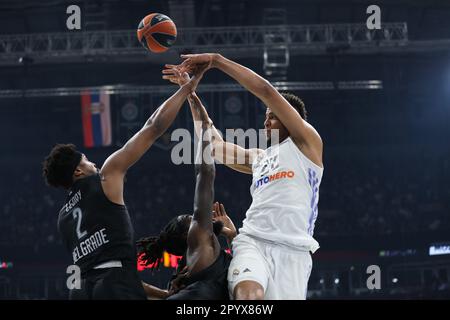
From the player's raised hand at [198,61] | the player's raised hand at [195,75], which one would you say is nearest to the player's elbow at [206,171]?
the player's raised hand at [195,75]

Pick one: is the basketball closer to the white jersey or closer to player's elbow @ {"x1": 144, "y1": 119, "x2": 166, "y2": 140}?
player's elbow @ {"x1": 144, "y1": 119, "x2": 166, "y2": 140}

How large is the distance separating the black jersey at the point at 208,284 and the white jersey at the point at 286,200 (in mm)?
372

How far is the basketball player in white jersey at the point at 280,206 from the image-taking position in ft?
13.7

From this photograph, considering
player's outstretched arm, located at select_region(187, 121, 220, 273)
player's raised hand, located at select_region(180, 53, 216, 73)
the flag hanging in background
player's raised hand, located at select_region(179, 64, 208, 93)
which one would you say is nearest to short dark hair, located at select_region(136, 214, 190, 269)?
player's outstretched arm, located at select_region(187, 121, 220, 273)

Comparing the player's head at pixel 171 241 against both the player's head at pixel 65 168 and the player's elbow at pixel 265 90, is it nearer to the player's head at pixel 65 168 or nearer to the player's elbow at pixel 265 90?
the player's head at pixel 65 168

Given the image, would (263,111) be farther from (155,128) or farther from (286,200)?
(155,128)

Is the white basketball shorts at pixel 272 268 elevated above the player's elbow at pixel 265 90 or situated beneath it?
situated beneath

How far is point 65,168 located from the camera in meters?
4.13

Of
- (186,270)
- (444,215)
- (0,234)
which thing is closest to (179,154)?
(0,234)

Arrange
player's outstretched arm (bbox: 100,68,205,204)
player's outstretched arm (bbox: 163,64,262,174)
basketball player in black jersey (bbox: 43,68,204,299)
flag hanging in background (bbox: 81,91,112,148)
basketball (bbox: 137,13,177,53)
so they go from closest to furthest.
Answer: basketball player in black jersey (bbox: 43,68,204,299)
player's outstretched arm (bbox: 100,68,205,204)
player's outstretched arm (bbox: 163,64,262,174)
basketball (bbox: 137,13,177,53)
flag hanging in background (bbox: 81,91,112,148)

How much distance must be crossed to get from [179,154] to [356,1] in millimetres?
7439

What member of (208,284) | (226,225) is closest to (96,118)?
(226,225)

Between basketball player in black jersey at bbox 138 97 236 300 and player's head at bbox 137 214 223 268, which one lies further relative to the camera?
player's head at bbox 137 214 223 268

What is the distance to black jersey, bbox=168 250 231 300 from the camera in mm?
4023
